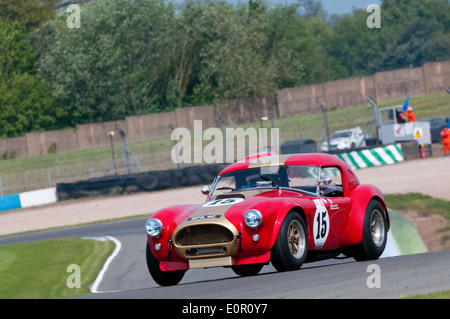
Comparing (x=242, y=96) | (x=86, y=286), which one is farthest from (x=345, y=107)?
(x=86, y=286)

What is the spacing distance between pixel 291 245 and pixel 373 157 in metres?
20.1

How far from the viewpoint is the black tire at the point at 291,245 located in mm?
8078

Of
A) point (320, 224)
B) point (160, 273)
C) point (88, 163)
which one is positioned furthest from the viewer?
point (88, 163)

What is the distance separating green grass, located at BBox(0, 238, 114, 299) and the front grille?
374 centimetres

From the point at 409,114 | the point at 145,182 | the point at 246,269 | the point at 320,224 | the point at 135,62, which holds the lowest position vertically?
the point at 145,182

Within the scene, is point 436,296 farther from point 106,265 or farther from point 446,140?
point 446,140

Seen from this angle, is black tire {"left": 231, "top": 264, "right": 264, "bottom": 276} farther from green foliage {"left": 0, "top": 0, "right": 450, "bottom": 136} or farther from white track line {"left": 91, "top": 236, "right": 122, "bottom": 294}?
green foliage {"left": 0, "top": 0, "right": 450, "bottom": 136}

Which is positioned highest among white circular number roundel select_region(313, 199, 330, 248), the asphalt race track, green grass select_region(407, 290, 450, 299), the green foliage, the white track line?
the green foliage

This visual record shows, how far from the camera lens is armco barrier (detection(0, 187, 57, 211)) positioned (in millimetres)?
28578

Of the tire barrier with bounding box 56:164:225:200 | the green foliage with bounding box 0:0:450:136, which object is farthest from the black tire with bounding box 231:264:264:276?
the green foliage with bounding box 0:0:450:136

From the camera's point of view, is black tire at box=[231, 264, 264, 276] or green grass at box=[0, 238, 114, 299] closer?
black tire at box=[231, 264, 264, 276]

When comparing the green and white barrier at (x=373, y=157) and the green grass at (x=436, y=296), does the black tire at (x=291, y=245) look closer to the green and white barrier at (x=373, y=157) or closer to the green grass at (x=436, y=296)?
the green grass at (x=436, y=296)

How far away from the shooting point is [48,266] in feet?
45.8

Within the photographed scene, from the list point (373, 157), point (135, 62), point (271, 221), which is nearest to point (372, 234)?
point (271, 221)
